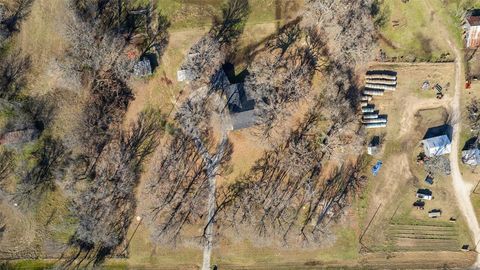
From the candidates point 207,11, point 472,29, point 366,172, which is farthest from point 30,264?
point 472,29

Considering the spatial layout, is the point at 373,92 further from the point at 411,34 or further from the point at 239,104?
the point at 239,104

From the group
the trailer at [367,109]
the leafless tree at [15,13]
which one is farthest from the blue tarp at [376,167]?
the leafless tree at [15,13]

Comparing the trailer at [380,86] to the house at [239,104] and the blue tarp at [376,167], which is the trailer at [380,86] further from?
the house at [239,104]

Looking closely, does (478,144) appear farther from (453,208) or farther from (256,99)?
(256,99)

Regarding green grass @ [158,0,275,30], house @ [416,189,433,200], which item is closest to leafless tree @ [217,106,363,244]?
house @ [416,189,433,200]

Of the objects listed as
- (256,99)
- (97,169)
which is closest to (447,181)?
(256,99)
